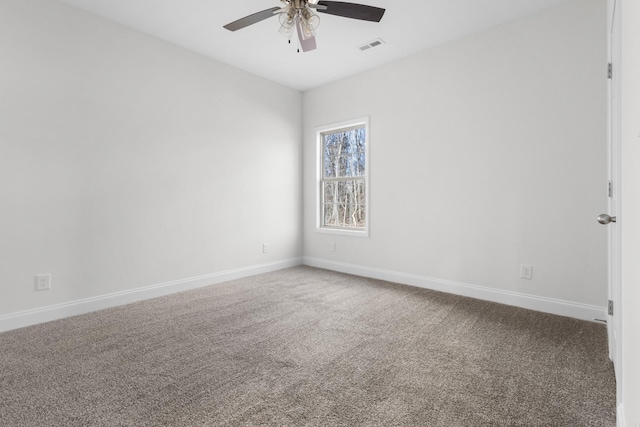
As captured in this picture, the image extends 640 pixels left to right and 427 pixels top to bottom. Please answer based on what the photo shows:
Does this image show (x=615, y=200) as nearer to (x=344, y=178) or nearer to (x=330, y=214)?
(x=344, y=178)

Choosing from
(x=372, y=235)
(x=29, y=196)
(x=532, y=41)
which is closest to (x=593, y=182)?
(x=532, y=41)

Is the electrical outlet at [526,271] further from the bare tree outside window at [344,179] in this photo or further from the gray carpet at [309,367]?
the bare tree outside window at [344,179]

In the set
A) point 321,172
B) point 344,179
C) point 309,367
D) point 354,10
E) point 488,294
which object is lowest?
point 309,367

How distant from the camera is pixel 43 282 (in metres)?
2.74

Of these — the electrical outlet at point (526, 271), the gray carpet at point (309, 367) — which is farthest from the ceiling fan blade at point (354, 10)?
the electrical outlet at point (526, 271)

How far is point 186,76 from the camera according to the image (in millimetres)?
3678

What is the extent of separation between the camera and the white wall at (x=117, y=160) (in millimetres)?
2623

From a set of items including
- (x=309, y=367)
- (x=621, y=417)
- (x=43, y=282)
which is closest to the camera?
(x=621, y=417)

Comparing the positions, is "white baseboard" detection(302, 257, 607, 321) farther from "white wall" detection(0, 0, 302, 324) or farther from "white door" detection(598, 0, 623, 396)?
"white wall" detection(0, 0, 302, 324)

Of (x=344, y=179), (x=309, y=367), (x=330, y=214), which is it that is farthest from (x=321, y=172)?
(x=309, y=367)

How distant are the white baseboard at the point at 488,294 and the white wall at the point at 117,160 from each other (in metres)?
1.45

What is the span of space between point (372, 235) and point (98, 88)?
10.9 feet

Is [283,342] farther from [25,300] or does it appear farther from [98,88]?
[98,88]

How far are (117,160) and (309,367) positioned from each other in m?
2.66
